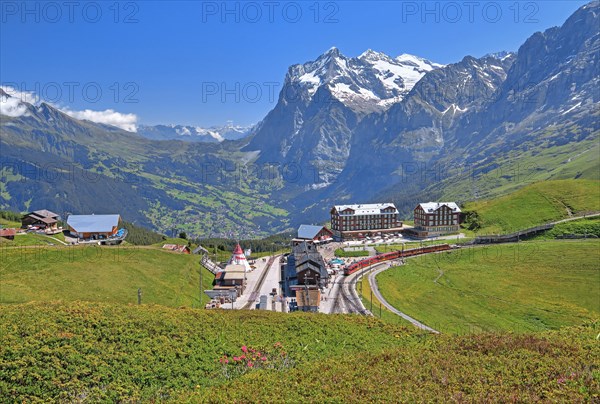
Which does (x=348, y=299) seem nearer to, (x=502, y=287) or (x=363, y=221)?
(x=502, y=287)

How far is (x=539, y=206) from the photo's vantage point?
145250mm

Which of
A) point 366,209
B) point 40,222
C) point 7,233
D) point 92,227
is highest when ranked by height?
point 366,209

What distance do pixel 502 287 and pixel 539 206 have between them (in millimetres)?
71828

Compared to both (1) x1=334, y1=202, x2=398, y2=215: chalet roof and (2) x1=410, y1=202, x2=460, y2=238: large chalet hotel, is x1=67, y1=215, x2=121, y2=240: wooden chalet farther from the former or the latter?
(2) x1=410, y1=202, x2=460, y2=238: large chalet hotel

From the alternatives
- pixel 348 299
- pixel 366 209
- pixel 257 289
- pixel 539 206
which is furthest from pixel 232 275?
pixel 539 206

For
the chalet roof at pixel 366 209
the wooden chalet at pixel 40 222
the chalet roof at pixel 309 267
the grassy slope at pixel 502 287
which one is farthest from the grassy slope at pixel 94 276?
the chalet roof at pixel 366 209

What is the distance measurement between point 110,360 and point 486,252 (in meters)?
104

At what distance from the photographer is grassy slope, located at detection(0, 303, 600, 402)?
22.8 m

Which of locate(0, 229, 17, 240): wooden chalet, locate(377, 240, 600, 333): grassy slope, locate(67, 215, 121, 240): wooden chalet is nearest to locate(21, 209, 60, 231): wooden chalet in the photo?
locate(67, 215, 121, 240): wooden chalet

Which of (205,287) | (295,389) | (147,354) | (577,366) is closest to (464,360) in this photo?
(577,366)

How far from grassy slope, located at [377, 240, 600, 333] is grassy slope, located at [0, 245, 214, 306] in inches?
1604

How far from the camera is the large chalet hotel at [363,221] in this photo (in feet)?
547

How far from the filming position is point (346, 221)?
167m

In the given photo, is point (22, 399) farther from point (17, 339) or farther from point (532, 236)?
point (532, 236)
